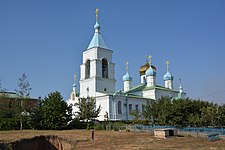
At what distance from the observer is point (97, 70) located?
51500 millimetres

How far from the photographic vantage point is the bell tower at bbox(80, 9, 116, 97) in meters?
51.3

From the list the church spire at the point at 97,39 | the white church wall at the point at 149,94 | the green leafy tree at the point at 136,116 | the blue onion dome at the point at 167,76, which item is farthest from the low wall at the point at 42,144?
the blue onion dome at the point at 167,76

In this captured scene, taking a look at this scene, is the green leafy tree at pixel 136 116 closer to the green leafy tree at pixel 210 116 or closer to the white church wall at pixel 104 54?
the green leafy tree at pixel 210 116

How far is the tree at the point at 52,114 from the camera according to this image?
1502 inches

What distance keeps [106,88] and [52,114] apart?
52.9ft

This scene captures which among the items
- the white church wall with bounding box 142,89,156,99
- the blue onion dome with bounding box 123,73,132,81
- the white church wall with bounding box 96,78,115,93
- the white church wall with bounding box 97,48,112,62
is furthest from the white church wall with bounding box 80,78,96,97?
the blue onion dome with bounding box 123,73,132,81

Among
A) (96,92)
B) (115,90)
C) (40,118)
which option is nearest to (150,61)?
(115,90)

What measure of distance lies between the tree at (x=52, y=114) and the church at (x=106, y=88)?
Answer: 930cm

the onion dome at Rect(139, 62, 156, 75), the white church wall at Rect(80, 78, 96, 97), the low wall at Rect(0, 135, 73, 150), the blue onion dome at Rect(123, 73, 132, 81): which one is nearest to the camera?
the low wall at Rect(0, 135, 73, 150)

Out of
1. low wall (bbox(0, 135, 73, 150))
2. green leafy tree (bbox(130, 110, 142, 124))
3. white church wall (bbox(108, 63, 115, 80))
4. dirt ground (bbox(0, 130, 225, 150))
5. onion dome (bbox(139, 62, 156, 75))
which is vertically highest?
onion dome (bbox(139, 62, 156, 75))

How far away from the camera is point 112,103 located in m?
48.5

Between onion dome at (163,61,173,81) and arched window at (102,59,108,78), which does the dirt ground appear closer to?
arched window at (102,59,108,78)

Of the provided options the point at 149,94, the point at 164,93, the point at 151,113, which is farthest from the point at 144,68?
the point at 151,113

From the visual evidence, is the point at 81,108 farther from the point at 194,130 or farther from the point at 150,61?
the point at 150,61
